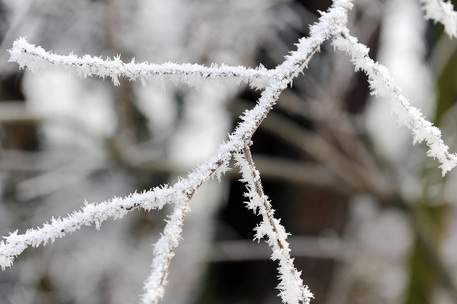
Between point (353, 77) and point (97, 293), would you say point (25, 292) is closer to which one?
point (97, 293)

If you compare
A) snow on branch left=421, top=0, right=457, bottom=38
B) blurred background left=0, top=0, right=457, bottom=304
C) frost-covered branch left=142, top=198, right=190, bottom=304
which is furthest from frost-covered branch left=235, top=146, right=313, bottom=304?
blurred background left=0, top=0, right=457, bottom=304

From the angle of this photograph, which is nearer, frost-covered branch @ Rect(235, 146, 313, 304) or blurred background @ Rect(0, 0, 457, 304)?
frost-covered branch @ Rect(235, 146, 313, 304)

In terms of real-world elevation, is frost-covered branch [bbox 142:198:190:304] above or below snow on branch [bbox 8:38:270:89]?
below

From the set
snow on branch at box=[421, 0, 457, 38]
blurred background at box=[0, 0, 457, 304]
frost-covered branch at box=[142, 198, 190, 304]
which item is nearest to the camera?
frost-covered branch at box=[142, 198, 190, 304]

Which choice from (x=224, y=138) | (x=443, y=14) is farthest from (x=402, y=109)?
(x=224, y=138)

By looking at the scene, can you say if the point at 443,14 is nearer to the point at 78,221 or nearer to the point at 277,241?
the point at 277,241

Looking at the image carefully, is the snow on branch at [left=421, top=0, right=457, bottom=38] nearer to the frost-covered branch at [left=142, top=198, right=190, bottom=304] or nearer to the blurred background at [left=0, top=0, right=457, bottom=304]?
the frost-covered branch at [left=142, top=198, right=190, bottom=304]

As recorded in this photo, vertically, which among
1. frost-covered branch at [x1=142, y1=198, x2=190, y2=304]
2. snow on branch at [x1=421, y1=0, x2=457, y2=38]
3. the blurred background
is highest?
the blurred background
